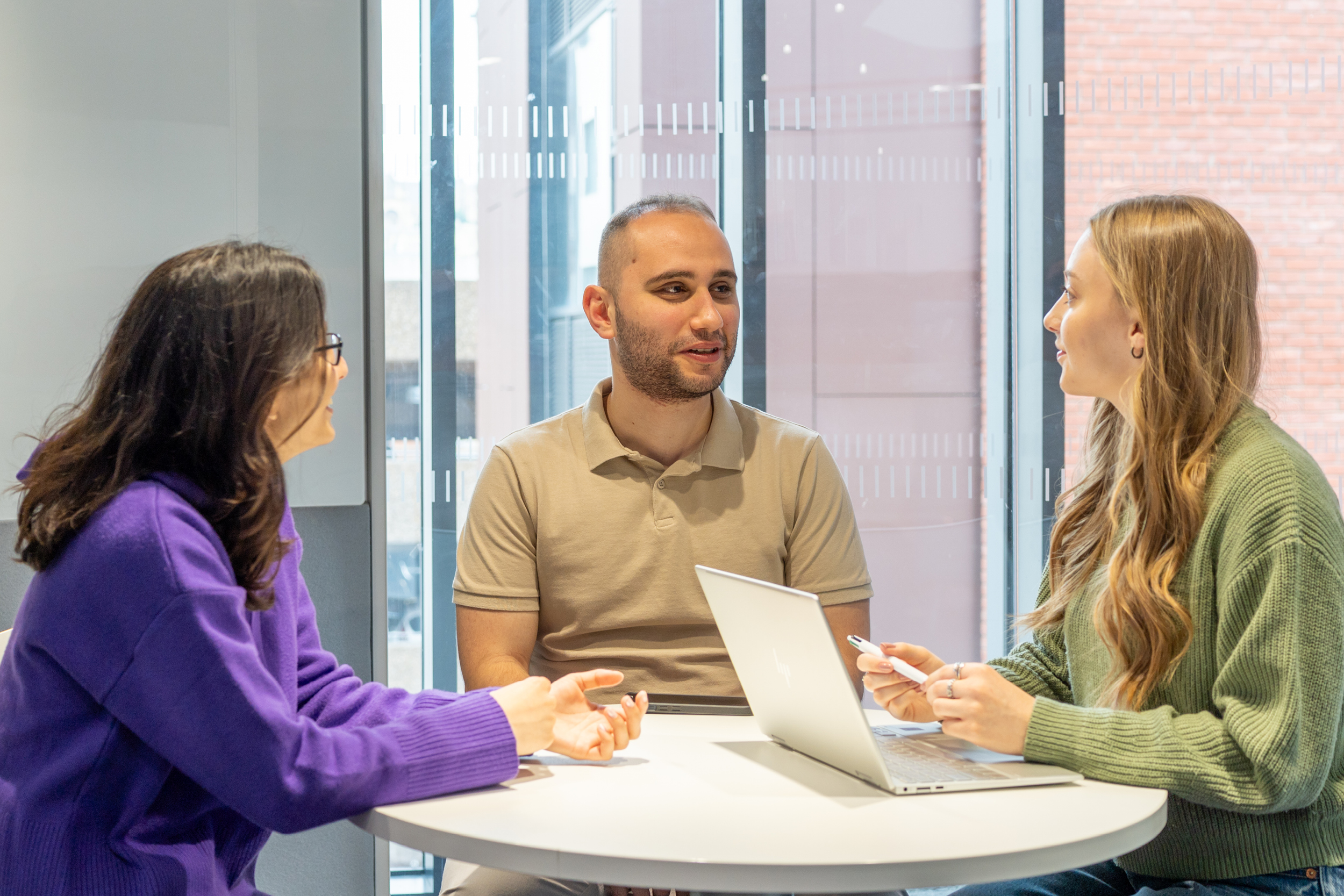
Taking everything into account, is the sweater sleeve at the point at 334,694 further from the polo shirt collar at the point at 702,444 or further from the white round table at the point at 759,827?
the polo shirt collar at the point at 702,444

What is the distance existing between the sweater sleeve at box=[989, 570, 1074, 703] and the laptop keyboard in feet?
1.04

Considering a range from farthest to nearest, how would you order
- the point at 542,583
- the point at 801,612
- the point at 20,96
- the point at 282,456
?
the point at 20,96, the point at 542,583, the point at 282,456, the point at 801,612

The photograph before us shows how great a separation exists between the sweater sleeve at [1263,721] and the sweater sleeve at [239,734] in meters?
0.85

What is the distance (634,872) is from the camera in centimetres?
112

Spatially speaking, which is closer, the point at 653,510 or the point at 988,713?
the point at 988,713

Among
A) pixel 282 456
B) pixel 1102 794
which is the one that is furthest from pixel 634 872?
pixel 282 456

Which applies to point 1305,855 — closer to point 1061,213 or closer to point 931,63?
point 1061,213

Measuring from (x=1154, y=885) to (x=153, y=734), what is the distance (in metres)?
1.31

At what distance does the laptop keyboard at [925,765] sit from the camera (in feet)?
4.59

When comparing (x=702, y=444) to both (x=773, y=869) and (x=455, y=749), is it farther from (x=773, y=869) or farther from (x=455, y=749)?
(x=773, y=869)

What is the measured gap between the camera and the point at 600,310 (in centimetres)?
243

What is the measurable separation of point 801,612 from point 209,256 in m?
0.84

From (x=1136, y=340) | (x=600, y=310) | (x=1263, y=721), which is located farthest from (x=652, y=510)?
(x=1263, y=721)

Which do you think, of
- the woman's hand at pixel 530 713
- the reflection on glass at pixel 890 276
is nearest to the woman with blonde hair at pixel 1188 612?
the woman's hand at pixel 530 713
